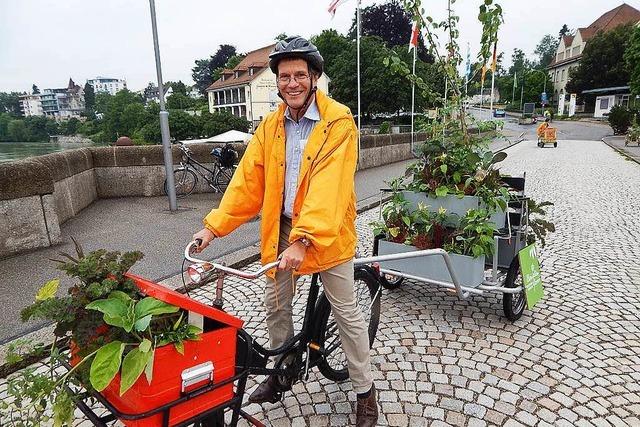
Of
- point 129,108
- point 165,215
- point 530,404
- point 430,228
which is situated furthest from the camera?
point 129,108

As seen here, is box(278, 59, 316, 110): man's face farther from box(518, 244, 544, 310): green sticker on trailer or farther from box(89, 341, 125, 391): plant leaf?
box(518, 244, 544, 310): green sticker on trailer

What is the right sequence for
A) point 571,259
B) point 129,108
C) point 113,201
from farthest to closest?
point 129,108
point 113,201
point 571,259

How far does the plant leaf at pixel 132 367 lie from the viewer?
138 cm

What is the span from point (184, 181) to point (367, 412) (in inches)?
305

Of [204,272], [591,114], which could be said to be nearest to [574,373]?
[204,272]

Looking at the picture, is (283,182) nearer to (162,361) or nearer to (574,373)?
(162,361)

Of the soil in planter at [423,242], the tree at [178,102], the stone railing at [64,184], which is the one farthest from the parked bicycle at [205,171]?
the tree at [178,102]

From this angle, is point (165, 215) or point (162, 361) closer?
point (162, 361)

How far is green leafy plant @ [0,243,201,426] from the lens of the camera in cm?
142

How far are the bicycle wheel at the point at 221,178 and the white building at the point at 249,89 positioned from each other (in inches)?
1763

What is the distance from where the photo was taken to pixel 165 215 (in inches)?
298

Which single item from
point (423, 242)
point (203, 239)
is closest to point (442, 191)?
point (423, 242)

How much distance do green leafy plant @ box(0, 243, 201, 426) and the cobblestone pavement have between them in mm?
1377

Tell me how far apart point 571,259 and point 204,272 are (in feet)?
16.6
